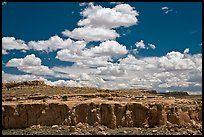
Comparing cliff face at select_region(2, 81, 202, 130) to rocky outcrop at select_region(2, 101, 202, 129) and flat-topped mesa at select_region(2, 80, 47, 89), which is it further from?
flat-topped mesa at select_region(2, 80, 47, 89)

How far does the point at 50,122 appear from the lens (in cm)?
3700

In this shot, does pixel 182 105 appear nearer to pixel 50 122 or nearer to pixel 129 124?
pixel 129 124

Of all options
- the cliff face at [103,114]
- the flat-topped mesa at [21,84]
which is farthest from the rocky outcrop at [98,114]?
the flat-topped mesa at [21,84]

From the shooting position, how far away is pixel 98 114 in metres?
36.3

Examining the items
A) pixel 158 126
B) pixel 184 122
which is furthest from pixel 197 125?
pixel 158 126

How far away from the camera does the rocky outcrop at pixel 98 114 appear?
3562 centimetres

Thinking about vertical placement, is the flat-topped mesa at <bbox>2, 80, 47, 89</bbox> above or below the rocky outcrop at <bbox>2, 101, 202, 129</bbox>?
above

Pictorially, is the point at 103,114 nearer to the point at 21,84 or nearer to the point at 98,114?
the point at 98,114

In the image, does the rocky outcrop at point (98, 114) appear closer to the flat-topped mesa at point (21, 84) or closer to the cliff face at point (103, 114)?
the cliff face at point (103, 114)

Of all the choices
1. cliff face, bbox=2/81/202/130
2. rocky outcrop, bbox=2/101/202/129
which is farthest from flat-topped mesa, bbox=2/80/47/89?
rocky outcrop, bbox=2/101/202/129

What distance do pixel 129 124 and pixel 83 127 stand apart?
4411mm

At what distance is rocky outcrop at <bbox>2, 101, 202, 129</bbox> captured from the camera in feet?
117

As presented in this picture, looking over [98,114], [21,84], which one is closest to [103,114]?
[98,114]

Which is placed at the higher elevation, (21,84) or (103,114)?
(21,84)
